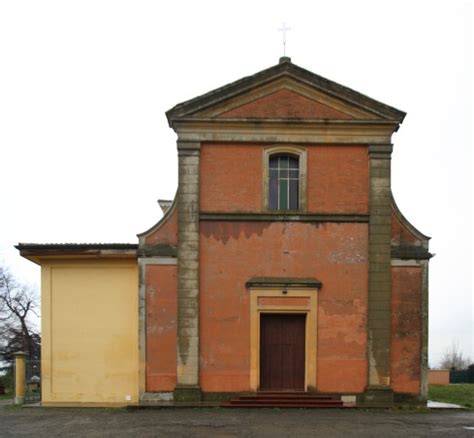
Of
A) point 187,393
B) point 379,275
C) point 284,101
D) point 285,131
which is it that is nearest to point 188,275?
point 187,393

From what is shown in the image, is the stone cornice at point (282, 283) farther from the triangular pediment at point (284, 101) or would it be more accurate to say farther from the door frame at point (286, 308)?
the triangular pediment at point (284, 101)

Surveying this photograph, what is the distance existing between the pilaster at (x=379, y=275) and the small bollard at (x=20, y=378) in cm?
1000

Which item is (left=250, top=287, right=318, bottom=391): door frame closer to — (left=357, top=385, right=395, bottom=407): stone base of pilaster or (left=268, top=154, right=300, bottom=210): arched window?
(left=357, top=385, right=395, bottom=407): stone base of pilaster

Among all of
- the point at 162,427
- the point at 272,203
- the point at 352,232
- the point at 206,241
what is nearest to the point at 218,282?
the point at 206,241

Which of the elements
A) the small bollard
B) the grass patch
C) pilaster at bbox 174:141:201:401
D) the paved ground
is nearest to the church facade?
pilaster at bbox 174:141:201:401

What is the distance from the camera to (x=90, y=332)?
17.4 metres

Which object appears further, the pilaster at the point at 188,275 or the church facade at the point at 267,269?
the church facade at the point at 267,269

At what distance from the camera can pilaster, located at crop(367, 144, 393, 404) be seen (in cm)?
1652

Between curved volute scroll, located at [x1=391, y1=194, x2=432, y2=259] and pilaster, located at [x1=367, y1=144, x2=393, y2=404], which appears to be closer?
pilaster, located at [x1=367, y1=144, x2=393, y2=404]

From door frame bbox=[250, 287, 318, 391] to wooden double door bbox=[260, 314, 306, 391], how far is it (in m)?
0.20

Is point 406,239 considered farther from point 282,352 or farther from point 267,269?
point 282,352

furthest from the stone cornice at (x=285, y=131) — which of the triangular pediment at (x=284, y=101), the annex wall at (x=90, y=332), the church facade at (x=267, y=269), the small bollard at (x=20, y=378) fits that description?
the small bollard at (x=20, y=378)

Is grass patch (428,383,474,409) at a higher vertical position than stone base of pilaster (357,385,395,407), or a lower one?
lower

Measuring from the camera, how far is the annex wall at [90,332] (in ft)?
56.5
